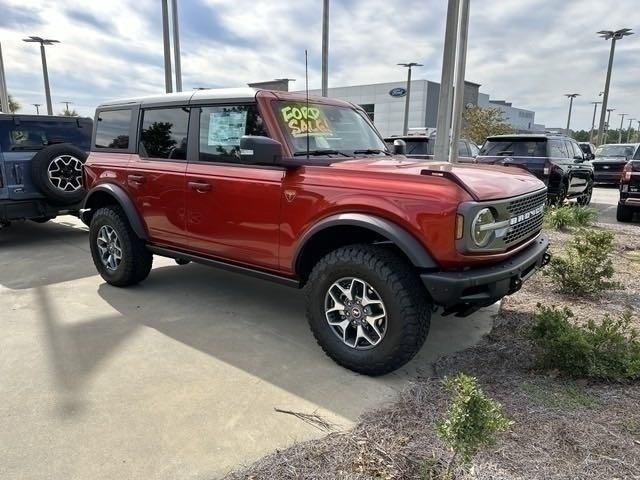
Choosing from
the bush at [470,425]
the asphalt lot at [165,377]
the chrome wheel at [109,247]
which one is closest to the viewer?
the bush at [470,425]

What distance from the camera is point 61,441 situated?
2.47 meters

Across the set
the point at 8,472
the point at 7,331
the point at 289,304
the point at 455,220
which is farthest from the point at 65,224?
the point at 455,220

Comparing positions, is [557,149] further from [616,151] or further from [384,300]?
[616,151]

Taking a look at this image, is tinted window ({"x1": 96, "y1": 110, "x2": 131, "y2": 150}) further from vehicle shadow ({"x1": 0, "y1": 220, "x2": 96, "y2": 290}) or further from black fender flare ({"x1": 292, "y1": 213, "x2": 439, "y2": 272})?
black fender flare ({"x1": 292, "y1": 213, "x2": 439, "y2": 272})

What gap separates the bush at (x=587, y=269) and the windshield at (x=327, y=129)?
2153 mm

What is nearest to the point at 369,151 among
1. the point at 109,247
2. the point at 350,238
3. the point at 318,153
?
the point at 318,153

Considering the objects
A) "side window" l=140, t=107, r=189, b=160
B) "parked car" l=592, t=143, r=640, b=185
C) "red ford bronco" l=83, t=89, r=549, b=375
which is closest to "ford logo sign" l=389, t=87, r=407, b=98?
"parked car" l=592, t=143, r=640, b=185

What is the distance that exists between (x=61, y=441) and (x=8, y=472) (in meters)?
0.26

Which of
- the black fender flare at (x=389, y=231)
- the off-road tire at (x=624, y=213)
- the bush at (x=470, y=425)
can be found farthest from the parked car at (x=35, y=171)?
the off-road tire at (x=624, y=213)

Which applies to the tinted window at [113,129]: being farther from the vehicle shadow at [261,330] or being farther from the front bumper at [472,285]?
the front bumper at [472,285]

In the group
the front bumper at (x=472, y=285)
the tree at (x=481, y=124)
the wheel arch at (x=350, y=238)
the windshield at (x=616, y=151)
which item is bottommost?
the front bumper at (x=472, y=285)

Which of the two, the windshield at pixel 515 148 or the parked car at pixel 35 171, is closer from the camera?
the parked car at pixel 35 171

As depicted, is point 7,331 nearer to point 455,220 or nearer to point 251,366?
point 251,366

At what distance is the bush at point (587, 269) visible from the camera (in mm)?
4629
